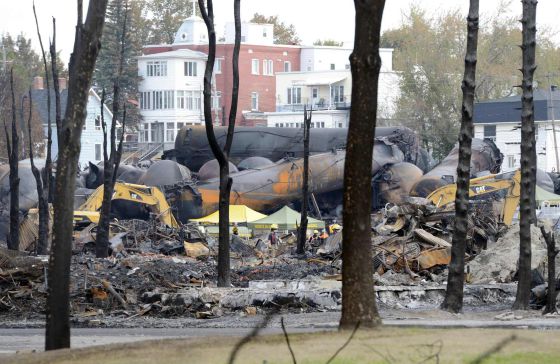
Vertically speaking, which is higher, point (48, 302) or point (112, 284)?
point (48, 302)

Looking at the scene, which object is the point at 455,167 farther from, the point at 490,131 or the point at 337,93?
the point at 337,93

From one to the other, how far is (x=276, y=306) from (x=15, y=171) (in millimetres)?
15080

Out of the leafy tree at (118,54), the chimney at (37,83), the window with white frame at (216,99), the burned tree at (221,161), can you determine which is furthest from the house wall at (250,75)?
the burned tree at (221,161)

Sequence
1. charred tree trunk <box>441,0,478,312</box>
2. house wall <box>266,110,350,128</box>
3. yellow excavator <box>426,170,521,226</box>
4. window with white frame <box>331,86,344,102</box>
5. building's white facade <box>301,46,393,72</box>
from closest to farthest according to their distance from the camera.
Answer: charred tree trunk <box>441,0,478,312</box>
yellow excavator <box>426,170,521,226</box>
house wall <box>266,110,350,128</box>
window with white frame <box>331,86,344,102</box>
building's white facade <box>301,46,393,72</box>

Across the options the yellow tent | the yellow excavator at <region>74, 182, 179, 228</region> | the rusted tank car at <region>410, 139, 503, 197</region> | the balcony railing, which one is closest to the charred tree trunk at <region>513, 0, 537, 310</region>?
the yellow excavator at <region>74, 182, 179, 228</region>

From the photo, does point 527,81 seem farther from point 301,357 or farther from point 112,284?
point 301,357

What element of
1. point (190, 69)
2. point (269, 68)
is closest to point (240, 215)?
point (190, 69)

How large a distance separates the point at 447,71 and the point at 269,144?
26.0 metres

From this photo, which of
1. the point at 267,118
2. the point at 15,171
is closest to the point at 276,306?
the point at 15,171

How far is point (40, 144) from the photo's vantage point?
8925cm

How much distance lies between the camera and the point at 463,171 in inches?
854

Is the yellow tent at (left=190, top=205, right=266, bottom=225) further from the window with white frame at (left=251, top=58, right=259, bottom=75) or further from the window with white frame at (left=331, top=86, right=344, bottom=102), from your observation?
the window with white frame at (left=251, top=58, right=259, bottom=75)

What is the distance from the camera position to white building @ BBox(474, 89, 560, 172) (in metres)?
79.8

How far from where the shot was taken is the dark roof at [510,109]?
79.3m
